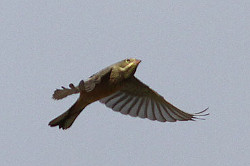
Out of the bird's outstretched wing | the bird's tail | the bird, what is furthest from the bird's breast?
the bird's outstretched wing

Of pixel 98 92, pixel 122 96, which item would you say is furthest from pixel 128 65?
pixel 122 96

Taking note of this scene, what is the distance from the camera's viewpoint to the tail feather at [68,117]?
388 inches

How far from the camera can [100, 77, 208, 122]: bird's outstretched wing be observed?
11.2 meters

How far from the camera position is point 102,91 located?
939 cm

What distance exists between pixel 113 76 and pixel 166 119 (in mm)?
2306

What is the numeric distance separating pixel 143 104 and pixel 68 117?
2.16m

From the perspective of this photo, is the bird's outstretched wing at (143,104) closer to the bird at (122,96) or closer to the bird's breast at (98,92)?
the bird at (122,96)

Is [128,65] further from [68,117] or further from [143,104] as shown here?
[143,104]

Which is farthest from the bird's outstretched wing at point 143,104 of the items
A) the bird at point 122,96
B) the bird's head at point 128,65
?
the bird's head at point 128,65

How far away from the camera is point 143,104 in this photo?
11422 millimetres

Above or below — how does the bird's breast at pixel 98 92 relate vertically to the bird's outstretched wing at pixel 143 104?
below

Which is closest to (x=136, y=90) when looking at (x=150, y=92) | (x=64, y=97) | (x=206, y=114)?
(x=150, y=92)

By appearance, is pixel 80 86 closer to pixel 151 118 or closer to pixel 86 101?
pixel 86 101

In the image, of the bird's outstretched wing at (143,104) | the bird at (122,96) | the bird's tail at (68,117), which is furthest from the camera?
the bird's outstretched wing at (143,104)
